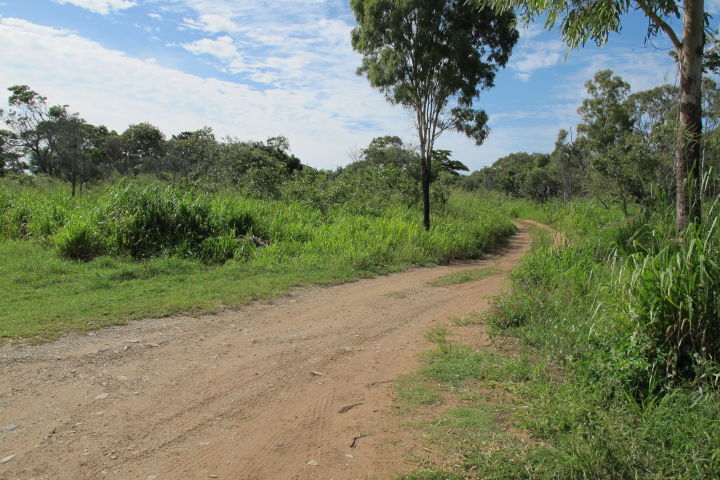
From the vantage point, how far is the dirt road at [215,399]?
2.96m

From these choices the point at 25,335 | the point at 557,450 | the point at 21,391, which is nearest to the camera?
the point at 557,450

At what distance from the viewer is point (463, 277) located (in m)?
9.14

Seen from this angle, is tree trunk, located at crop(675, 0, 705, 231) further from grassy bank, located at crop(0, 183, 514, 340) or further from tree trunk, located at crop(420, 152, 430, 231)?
tree trunk, located at crop(420, 152, 430, 231)

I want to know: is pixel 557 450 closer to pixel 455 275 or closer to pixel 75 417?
pixel 75 417

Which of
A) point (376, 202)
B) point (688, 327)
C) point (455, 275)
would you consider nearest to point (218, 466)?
point (688, 327)

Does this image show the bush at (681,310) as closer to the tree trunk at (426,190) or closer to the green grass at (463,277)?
the green grass at (463,277)

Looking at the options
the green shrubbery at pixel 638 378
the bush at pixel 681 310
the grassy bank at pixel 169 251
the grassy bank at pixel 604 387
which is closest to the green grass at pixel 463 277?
Result: the grassy bank at pixel 169 251

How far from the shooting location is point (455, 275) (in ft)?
30.7

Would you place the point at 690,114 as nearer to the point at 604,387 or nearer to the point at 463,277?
the point at 604,387

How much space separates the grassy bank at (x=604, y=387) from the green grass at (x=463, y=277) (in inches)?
145

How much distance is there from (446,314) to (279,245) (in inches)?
200

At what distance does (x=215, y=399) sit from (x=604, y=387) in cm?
292

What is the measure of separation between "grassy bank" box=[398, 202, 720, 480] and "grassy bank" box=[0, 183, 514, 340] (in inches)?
153

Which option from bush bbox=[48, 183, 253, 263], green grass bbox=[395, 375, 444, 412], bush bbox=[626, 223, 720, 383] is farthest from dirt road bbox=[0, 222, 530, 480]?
bush bbox=[48, 183, 253, 263]
